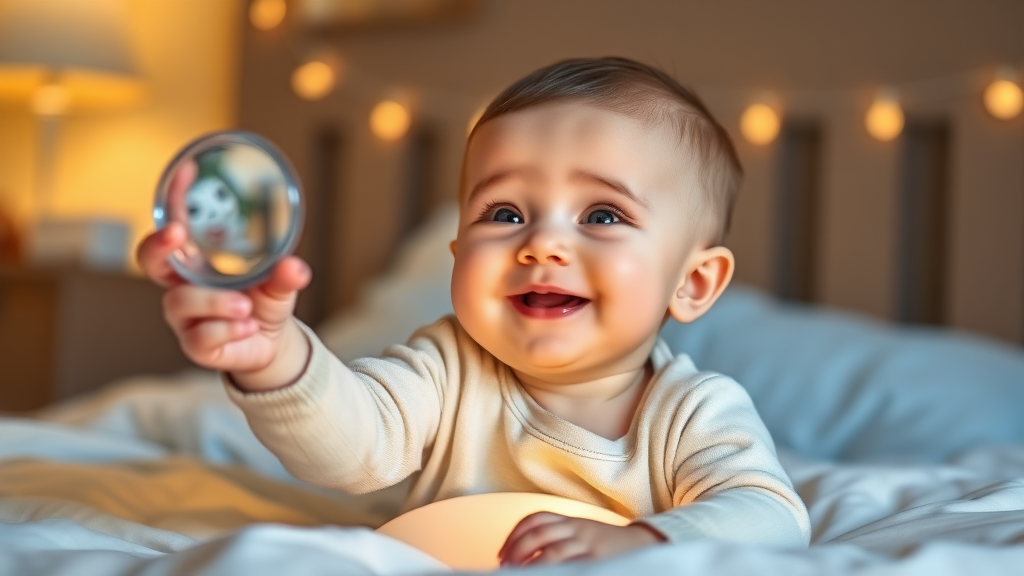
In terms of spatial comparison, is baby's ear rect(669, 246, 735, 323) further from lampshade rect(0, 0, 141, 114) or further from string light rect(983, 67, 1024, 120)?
lampshade rect(0, 0, 141, 114)

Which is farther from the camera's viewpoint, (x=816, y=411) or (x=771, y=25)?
(x=771, y=25)

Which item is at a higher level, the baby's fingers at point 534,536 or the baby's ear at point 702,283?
the baby's ear at point 702,283

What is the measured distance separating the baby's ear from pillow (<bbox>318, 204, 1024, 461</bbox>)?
607 mm

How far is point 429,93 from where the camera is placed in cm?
238

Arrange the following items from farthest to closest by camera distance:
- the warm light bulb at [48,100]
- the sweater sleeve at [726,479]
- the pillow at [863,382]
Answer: the warm light bulb at [48,100] → the pillow at [863,382] → the sweater sleeve at [726,479]

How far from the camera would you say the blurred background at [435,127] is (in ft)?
6.03

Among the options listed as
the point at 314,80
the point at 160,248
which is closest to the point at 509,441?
the point at 160,248

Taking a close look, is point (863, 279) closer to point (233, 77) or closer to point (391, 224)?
point (391, 224)

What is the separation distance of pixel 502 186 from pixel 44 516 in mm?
433

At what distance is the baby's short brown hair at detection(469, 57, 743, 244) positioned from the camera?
Result: 0.82m

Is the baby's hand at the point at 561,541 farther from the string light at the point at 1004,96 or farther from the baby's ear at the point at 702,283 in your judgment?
the string light at the point at 1004,96

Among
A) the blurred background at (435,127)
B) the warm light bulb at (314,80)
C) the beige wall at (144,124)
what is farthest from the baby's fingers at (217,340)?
the beige wall at (144,124)

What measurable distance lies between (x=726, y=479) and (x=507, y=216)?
0.83 feet

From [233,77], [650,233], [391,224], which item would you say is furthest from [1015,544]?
[233,77]
